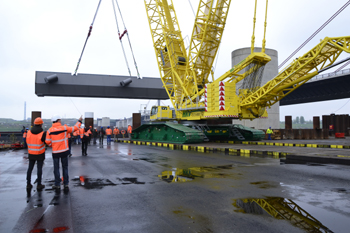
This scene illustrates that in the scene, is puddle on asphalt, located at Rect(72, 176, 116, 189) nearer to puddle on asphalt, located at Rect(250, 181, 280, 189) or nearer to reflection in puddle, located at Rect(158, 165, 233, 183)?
reflection in puddle, located at Rect(158, 165, 233, 183)

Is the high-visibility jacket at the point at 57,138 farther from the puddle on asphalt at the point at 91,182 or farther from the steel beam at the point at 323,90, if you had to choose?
the steel beam at the point at 323,90

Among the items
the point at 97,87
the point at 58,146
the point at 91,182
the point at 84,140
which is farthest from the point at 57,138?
the point at 97,87

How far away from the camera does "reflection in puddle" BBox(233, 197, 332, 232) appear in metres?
3.78

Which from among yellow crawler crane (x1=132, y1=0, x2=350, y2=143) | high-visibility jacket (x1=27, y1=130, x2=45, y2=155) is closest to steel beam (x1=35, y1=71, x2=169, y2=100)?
yellow crawler crane (x1=132, y1=0, x2=350, y2=143)

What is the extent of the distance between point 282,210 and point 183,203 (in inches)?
66.4

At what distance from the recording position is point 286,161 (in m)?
10.4

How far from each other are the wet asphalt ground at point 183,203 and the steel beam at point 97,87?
2607cm

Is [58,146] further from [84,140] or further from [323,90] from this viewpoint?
[323,90]

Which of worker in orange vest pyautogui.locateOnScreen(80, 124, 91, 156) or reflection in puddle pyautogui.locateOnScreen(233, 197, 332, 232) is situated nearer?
reflection in puddle pyautogui.locateOnScreen(233, 197, 332, 232)

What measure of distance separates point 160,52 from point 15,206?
71.1 feet

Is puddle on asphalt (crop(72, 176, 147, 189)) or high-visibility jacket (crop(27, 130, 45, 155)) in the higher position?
high-visibility jacket (crop(27, 130, 45, 155))

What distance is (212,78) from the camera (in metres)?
22.8

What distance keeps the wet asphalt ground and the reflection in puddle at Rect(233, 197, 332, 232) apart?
1cm

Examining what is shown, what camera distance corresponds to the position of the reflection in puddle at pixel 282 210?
378 cm
